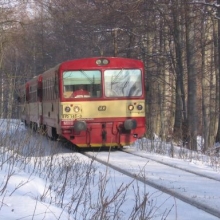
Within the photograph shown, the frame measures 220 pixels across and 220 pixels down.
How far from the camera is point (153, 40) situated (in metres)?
29.2

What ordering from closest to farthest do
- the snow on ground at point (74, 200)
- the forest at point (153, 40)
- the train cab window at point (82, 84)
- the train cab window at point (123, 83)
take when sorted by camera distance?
1. the snow on ground at point (74, 200)
2. the train cab window at point (82, 84)
3. the train cab window at point (123, 83)
4. the forest at point (153, 40)

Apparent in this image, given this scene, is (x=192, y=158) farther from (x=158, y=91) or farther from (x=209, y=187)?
(x=158, y=91)

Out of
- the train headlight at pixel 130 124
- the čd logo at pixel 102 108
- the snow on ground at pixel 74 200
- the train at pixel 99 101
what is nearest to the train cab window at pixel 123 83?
the train at pixel 99 101

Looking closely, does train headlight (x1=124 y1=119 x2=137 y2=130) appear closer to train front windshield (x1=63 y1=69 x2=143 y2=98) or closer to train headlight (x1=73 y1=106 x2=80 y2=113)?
train front windshield (x1=63 y1=69 x2=143 y2=98)

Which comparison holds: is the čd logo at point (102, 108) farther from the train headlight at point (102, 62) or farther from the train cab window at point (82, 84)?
the train headlight at point (102, 62)

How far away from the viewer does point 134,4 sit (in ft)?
68.4

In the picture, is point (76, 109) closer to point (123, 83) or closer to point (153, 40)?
point (123, 83)

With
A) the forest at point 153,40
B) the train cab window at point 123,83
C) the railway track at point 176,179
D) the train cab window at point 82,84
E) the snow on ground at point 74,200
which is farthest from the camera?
the forest at point 153,40

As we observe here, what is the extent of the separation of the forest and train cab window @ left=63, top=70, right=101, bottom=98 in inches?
43.9

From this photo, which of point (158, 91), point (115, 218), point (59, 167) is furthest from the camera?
point (158, 91)

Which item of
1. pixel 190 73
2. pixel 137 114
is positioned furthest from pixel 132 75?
pixel 190 73

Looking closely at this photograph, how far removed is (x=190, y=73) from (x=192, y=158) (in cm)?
828

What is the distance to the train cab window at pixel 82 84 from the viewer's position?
1642 centimetres

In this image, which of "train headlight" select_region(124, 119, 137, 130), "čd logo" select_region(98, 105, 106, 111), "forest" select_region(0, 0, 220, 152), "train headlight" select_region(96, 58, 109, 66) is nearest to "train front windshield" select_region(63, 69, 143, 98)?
"train headlight" select_region(96, 58, 109, 66)
